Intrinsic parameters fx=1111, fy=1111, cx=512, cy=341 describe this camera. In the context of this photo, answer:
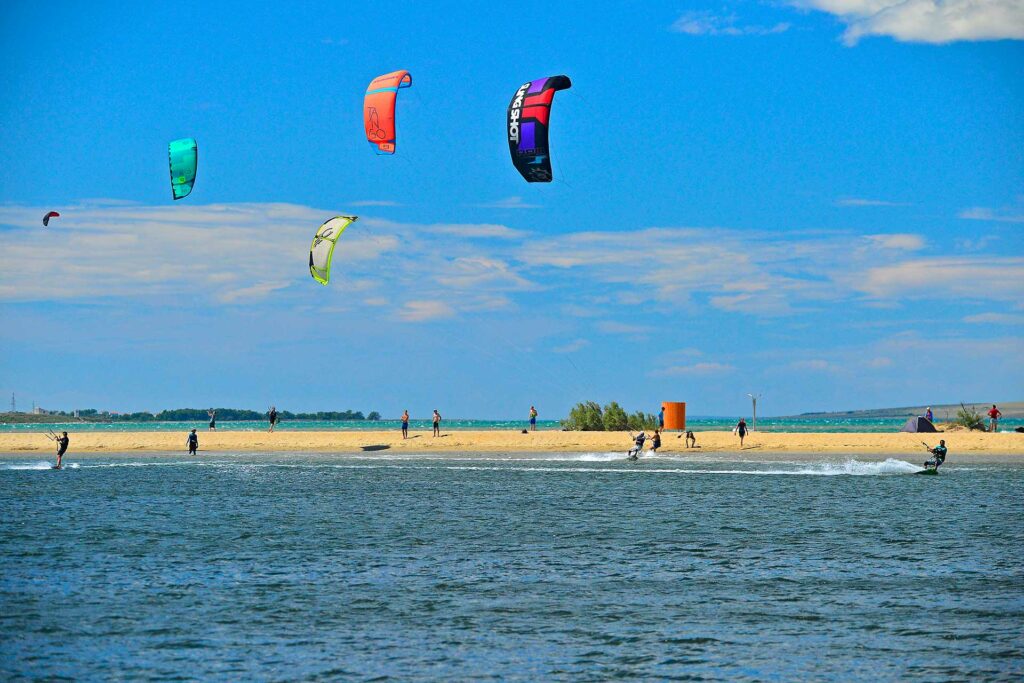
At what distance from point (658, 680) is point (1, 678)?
274 inches

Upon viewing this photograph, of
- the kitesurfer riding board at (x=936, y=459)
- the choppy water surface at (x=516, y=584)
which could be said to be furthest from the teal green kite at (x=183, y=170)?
the kitesurfer riding board at (x=936, y=459)

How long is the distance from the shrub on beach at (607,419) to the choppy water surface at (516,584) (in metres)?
25.4

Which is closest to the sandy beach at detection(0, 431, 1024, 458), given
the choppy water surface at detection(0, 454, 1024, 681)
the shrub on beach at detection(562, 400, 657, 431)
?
the shrub on beach at detection(562, 400, 657, 431)

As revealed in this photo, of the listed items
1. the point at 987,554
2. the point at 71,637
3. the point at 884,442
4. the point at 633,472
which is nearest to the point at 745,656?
the point at 71,637

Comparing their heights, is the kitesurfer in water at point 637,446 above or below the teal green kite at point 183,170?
below

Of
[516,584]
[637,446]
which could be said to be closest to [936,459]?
[637,446]

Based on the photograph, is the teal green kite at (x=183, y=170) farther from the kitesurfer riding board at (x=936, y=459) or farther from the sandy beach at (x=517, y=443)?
the kitesurfer riding board at (x=936, y=459)

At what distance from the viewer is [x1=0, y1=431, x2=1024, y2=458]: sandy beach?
5094 centimetres

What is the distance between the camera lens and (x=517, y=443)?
55.7 m

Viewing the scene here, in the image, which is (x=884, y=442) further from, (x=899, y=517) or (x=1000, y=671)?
(x=1000, y=671)

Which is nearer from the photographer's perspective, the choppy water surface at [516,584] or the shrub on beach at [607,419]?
the choppy water surface at [516,584]

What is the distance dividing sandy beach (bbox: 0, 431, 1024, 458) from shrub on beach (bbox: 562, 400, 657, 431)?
227 cm

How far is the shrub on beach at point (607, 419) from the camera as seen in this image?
195ft

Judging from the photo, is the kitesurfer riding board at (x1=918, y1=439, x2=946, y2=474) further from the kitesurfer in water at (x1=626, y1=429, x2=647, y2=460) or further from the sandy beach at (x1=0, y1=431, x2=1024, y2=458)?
the kitesurfer in water at (x1=626, y1=429, x2=647, y2=460)
